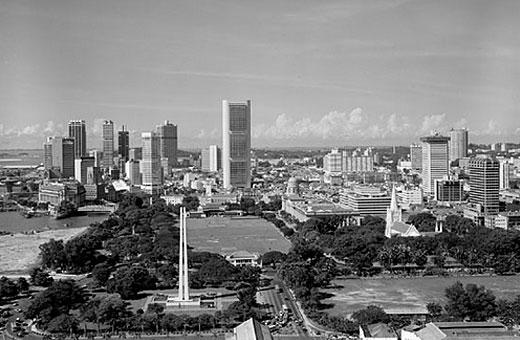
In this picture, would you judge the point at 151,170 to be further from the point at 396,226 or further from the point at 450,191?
the point at 396,226

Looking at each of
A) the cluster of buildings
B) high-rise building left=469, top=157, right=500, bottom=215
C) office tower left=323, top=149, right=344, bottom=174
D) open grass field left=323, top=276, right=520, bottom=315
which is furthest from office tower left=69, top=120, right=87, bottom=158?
open grass field left=323, top=276, right=520, bottom=315

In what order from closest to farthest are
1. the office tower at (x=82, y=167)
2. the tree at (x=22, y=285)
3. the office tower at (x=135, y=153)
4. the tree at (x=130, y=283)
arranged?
1. the tree at (x=130, y=283)
2. the tree at (x=22, y=285)
3. the office tower at (x=82, y=167)
4. the office tower at (x=135, y=153)

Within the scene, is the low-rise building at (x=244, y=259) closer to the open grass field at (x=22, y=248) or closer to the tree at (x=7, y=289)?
the open grass field at (x=22, y=248)

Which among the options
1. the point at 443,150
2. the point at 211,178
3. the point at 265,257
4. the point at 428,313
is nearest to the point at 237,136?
the point at 211,178

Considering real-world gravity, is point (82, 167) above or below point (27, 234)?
above

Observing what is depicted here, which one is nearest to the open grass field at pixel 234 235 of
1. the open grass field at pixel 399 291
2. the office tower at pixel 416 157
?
Result: the open grass field at pixel 399 291

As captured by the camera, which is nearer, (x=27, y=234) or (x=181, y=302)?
(x=181, y=302)

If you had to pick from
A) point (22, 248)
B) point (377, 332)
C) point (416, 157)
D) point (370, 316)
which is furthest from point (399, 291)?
point (416, 157)
